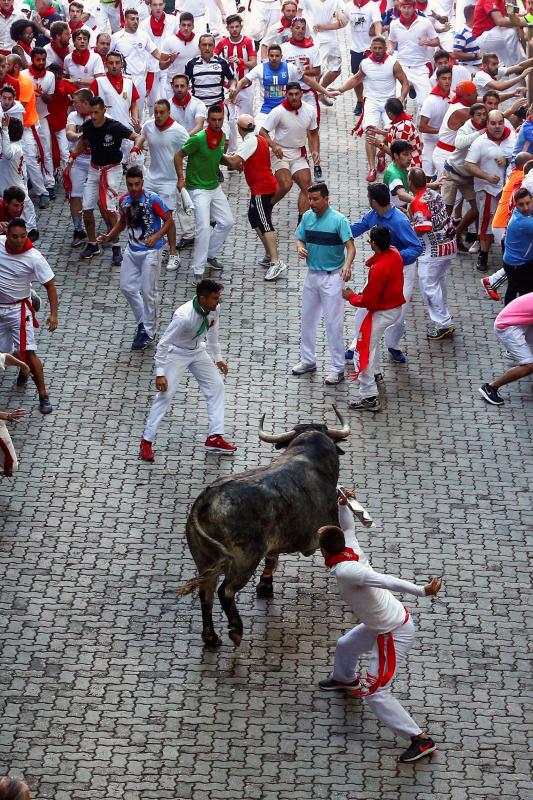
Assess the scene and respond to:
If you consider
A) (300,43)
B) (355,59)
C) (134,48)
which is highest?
(300,43)

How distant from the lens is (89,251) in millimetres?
16531

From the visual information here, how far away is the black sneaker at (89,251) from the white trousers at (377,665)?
8211mm

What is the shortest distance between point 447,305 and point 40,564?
6172mm

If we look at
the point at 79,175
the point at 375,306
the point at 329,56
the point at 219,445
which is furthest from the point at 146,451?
the point at 329,56

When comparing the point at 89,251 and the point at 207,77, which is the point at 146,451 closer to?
the point at 89,251

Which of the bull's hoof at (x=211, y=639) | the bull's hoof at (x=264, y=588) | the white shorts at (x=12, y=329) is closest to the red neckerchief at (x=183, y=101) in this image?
the white shorts at (x=12, y=329)

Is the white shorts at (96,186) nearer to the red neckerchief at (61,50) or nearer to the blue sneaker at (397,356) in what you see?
the red neckerchief at (61,50)

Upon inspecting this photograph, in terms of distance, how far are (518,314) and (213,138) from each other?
4231mm

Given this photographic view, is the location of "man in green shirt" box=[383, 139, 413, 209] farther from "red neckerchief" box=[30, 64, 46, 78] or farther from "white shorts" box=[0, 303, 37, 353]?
"red neckerchief" box=[30, 64, 46, 78]

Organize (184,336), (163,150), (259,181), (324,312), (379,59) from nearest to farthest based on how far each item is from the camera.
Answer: (184,336)
(324,312)
(259,181)
(163,150)
(379,59)

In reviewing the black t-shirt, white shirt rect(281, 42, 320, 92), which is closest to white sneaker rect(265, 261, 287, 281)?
the black t-shirt

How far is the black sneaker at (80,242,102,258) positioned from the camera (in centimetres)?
1650

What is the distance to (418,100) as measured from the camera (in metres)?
20.4

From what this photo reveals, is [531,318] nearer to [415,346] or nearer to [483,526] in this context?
[415,346]
